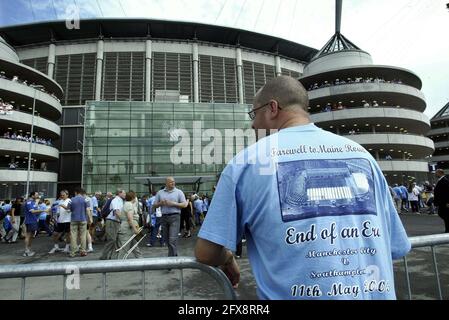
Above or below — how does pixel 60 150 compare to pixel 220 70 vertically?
below

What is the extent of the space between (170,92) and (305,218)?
144ft

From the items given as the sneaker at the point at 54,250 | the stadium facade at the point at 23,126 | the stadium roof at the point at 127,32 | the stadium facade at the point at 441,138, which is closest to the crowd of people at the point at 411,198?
the sneaker at the point at 54,250

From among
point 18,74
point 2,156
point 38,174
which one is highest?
point 18,74

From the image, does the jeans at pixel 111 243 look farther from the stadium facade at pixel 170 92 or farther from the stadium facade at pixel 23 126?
the stadium facade at pixel 170 92

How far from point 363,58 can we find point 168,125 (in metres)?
27.4

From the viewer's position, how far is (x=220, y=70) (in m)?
48.1

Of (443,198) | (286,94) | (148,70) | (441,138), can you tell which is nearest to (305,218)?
(286,94)

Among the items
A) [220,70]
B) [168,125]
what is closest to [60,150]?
[168,125]

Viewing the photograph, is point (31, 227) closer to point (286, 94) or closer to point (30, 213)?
point (30, 213)

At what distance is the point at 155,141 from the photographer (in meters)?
37.7

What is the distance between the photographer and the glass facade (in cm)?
3628

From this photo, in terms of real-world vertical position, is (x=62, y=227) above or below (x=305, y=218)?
below

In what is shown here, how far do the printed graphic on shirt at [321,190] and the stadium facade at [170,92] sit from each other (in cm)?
3488
